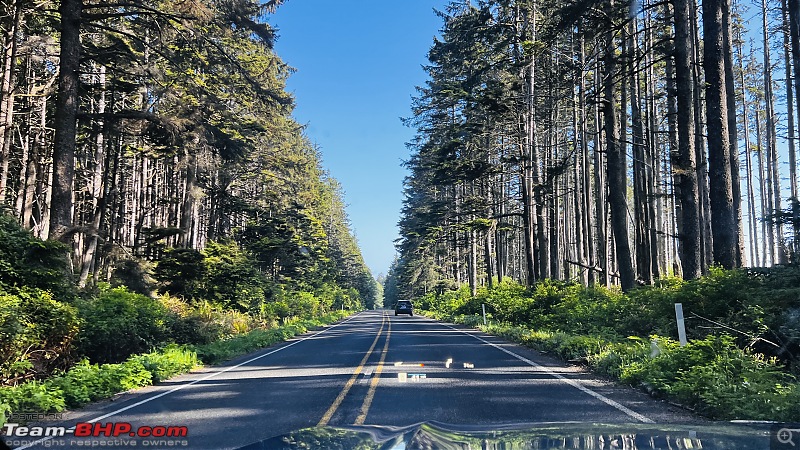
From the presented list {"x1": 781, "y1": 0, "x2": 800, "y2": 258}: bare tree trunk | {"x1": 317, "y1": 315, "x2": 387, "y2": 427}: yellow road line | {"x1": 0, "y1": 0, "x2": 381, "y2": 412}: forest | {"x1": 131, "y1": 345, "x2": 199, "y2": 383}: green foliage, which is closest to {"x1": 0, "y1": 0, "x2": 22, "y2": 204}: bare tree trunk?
{"x1": 0, "y1": 0, "x2": 381, "y2": 412}: forest

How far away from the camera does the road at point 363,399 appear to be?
22.6 feet

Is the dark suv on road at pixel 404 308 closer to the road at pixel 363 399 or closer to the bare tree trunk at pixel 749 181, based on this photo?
the bare tree trunk at pixel 749 181

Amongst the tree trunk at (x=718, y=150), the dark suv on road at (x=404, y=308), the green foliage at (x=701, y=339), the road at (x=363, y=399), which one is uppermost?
the tree trunk at (x=718, y=150)

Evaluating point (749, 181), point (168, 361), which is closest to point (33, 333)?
point (168, 361)

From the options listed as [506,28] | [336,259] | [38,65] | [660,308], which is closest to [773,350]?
[660,308]

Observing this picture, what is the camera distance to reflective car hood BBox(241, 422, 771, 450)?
3.48m

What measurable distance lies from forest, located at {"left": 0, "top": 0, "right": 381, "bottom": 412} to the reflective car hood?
5821mm

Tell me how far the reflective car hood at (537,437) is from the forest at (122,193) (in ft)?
19.1

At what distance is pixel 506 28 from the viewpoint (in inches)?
1047

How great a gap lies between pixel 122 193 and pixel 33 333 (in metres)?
17.7

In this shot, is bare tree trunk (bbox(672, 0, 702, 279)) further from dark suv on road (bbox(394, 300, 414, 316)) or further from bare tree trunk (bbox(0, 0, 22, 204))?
dark suv on road (bbox(394, 300, 414, 316))

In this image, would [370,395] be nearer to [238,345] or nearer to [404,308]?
[238,345]

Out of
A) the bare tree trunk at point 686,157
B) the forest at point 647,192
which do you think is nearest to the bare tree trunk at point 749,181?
the forest at point 647,192

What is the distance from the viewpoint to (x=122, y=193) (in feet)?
87.5
